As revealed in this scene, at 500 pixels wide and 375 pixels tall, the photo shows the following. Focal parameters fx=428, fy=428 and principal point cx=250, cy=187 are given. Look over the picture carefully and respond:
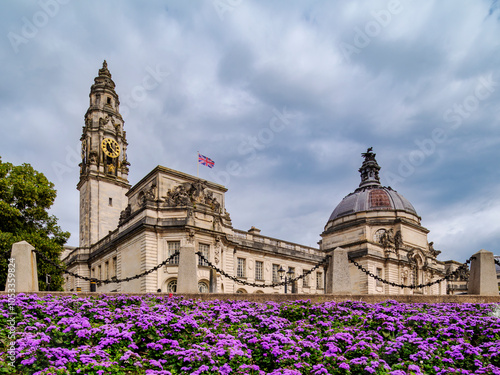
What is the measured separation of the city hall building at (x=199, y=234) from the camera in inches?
1371

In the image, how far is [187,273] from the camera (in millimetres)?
15711

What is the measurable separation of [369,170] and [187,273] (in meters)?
63.7

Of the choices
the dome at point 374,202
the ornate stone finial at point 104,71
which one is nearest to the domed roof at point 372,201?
the dome at point 374,202

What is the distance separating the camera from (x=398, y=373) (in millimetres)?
7223

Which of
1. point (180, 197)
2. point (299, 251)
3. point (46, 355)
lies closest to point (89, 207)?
point (180, 197)

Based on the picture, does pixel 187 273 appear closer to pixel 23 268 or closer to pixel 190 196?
pixel 23 268

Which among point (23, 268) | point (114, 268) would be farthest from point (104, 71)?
point (23, 268)

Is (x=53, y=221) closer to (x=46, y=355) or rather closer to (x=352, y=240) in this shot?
(x=46, y=355)

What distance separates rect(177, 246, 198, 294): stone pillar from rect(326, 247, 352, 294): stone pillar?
523cm

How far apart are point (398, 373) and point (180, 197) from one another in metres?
30.0

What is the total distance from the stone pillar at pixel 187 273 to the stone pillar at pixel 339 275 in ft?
17.1

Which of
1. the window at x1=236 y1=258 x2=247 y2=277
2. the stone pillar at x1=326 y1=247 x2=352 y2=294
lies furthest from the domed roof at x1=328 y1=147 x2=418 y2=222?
the stone pillar at x1=326 y1=247 x2=352 y2=294

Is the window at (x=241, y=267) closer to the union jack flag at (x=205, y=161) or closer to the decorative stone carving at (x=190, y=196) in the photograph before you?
the decorative stone carving at (x=190, y=196)

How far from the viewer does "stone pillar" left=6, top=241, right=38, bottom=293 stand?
1455 centimetres
